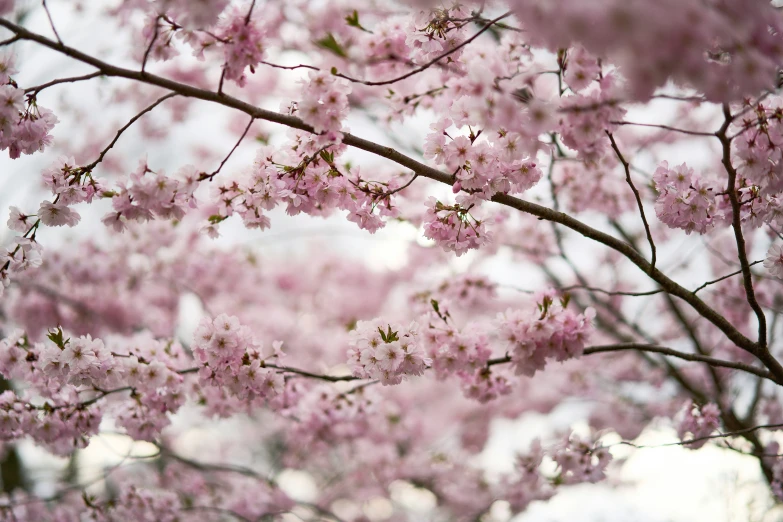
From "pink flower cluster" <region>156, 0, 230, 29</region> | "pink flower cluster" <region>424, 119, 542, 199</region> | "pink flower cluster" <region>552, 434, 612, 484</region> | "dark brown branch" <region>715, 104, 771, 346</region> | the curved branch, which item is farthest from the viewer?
"pink flower cluster" <region>552, 434, 612, 484</region>

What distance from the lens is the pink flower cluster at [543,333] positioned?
7.97 feet

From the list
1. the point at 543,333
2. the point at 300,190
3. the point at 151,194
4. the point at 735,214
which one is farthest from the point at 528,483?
the point at 151,194

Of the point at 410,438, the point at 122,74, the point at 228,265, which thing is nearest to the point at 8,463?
the point at 228,265

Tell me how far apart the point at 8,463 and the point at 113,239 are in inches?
126

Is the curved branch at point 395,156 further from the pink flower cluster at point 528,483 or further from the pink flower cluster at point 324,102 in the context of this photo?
the pink flower cluster at point 528,483

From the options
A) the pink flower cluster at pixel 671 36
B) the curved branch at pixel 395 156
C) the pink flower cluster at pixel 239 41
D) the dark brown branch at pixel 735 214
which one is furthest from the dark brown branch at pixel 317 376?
the pink flower cluster at pixel 671 36

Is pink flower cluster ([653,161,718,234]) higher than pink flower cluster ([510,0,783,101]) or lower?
higher

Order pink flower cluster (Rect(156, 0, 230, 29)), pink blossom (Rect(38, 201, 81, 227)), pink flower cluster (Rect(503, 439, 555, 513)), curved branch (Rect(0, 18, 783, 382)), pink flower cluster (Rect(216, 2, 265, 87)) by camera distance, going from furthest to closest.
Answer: pink flower cluster (Rect(503, 439, 555, 513)) < pink blossom (Rect(38, 201, 81, 227)) < pink flower cluster (Rect(216, 2, 265, 87)) < curved branch (Rect(0, 18, 783, 382)) < pink flower cluster (Rect(156, 0, 230, 29))

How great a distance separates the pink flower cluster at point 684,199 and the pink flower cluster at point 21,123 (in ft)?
8.49

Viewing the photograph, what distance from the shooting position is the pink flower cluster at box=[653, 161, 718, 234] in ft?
7.49

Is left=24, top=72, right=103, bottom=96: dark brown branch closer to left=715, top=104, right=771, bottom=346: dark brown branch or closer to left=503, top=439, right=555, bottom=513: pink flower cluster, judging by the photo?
left=715, top=104, right=771, bottom=346: dark brown branch

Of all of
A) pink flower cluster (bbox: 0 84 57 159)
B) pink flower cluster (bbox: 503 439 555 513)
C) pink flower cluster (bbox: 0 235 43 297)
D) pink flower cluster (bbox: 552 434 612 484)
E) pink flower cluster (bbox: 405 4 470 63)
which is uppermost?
pink flower cluster (bbox: 405 4 470 63)

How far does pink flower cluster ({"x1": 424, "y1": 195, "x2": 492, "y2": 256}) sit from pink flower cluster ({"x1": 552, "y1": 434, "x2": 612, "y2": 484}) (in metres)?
1.35

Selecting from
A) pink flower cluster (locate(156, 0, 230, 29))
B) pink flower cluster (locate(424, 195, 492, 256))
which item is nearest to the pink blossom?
pink flower cluster (locate(156, 0, 230, 29))
